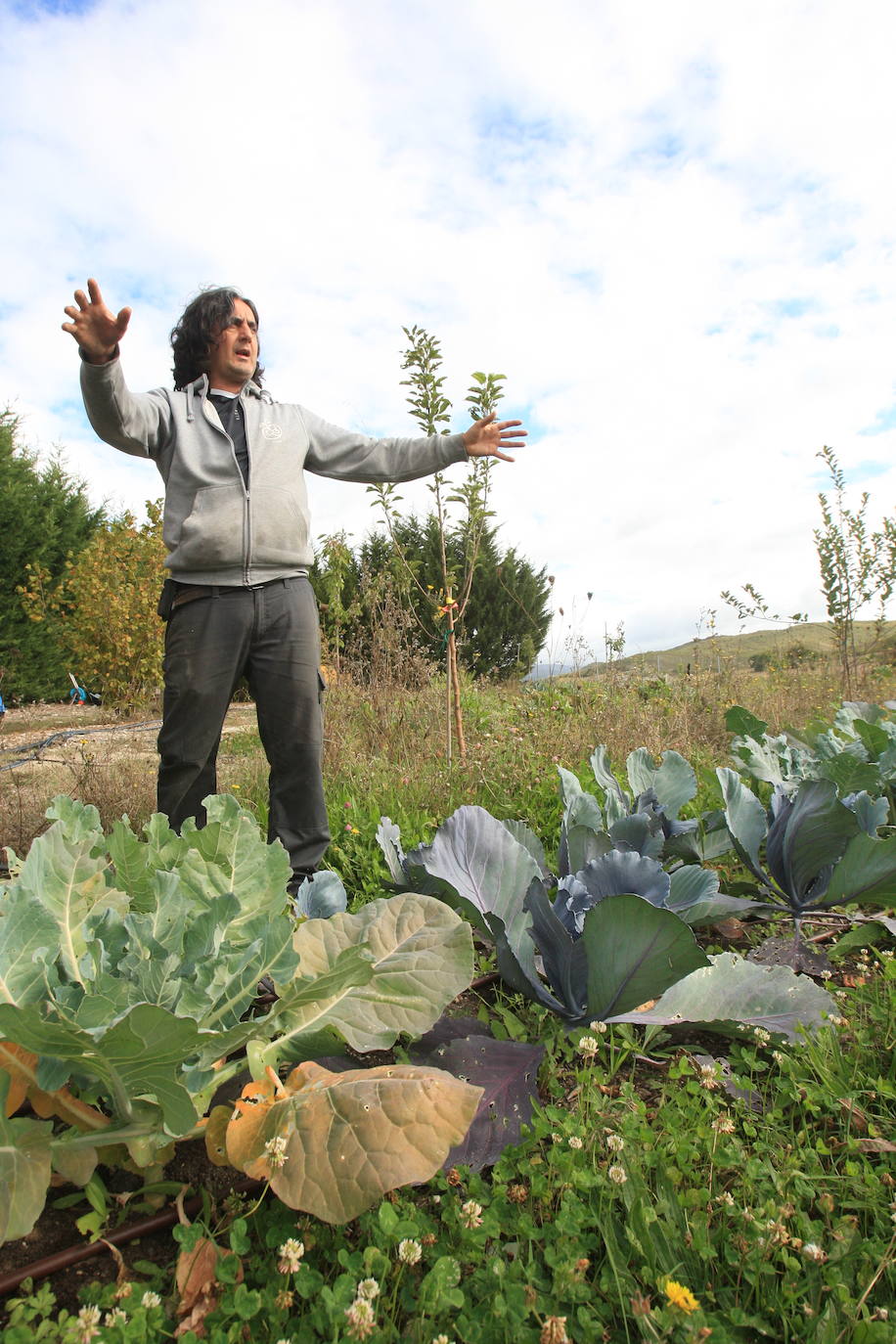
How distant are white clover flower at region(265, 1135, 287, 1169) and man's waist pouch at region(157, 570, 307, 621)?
1.79m

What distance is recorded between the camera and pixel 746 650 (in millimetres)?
8102

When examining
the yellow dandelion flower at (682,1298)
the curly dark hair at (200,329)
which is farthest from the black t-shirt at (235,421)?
the yellow dandelion flower at (682,1298)

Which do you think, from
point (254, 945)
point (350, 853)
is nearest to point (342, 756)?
point (350, 853)

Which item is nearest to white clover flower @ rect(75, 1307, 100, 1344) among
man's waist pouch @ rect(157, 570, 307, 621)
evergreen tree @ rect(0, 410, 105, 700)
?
man's waist pouch @ rect(157, 570, 307, 621)

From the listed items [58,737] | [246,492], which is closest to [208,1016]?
[246,492]

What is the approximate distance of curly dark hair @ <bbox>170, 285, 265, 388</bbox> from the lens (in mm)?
2646

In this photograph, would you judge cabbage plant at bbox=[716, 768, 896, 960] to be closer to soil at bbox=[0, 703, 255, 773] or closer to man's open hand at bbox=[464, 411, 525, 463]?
man's open hand at bbox=[464, 411, 525, 463]

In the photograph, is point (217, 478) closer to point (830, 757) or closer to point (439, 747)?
point (830, 757)

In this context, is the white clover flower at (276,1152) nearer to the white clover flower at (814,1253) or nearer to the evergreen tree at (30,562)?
the white clover flower at (814,1253)

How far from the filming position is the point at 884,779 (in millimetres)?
2479

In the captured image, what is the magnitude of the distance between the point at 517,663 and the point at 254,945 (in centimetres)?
987

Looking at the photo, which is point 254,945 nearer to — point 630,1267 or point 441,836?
point 441,836

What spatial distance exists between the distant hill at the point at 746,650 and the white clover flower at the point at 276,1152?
5.14m

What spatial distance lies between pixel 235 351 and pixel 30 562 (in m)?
10.1
